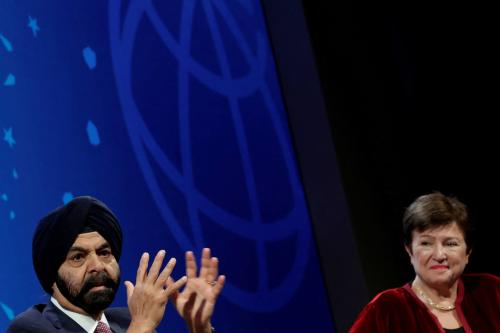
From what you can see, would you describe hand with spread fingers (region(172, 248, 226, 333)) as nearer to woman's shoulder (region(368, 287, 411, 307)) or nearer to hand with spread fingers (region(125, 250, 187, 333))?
hand with spread fingers (region(125, 250, 187, 333))

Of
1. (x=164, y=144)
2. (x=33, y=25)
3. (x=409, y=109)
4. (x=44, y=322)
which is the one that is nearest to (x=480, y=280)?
(x=164, y=144)

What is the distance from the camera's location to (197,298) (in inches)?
106

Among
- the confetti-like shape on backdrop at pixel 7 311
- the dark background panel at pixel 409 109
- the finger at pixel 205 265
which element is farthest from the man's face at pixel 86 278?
the dark background panel at pixel 409 109

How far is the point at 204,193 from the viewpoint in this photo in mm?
4320

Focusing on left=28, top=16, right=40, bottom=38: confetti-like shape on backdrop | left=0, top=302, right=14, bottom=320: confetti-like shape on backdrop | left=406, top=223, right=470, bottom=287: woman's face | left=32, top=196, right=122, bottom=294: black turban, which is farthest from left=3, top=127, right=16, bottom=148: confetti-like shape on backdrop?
left=406, top=223, right=470, bottom=287: woman's face

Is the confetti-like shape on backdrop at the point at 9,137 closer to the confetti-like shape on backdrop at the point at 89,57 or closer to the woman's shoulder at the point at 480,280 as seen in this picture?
the confetti-like shape on backdrop at the point at 89,57

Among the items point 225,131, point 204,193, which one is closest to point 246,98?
point 225,131

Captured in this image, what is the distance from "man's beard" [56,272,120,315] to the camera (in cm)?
266

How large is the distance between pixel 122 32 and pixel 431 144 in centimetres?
233

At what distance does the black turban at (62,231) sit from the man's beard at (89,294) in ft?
0.16

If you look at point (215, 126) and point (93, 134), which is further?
point (215, 126)

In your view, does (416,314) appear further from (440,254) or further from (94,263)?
(94,263)

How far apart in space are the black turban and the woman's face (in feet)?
4.11

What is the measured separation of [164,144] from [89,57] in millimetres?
580
